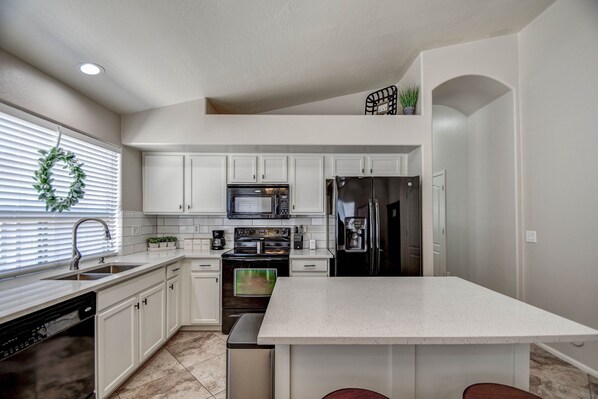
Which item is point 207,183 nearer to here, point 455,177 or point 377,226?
point 377,226

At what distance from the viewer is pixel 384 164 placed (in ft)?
11.0

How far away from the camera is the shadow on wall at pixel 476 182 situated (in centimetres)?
303

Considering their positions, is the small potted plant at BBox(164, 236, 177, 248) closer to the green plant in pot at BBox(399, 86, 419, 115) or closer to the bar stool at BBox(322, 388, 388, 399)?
the bar stool at BBox(322, 388, 388, 399)

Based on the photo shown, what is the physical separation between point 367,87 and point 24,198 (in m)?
3.70

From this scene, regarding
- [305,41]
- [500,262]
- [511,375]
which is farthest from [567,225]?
[305,41]

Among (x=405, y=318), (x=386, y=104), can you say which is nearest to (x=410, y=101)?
(x=386, y=104)

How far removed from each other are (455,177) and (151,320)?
422 cm

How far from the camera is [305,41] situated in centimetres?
230

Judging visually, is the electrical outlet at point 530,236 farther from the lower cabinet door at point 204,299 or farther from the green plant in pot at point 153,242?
the green plant in pot at point 153,242

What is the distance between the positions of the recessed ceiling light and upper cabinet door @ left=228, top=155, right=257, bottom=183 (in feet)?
5.01

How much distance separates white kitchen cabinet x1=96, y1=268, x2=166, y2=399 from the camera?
6.05ft

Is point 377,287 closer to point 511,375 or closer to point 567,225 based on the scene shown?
point 511,375

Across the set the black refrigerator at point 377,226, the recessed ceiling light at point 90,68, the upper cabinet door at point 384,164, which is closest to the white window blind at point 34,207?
the recessed ceiling light at point 90,68

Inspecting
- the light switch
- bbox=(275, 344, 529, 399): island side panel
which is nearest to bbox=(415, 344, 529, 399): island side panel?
bbox=(275, 344, 529, 399): island side panel
